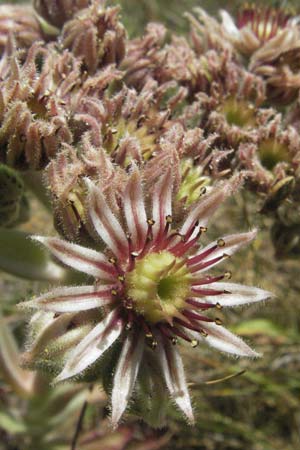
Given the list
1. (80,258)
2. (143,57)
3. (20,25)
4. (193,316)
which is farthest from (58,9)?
(193,316)

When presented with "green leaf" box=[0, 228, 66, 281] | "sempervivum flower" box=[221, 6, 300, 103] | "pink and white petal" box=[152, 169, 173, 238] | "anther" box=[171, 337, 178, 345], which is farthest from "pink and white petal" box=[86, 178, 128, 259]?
"sempervivum flower" box=[221, 6, 300, 103]

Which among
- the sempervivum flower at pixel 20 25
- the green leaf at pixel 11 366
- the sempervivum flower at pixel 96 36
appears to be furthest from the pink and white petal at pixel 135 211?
the green leaf at pixel 11 366

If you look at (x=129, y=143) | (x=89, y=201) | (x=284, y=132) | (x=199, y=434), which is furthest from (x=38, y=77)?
(x=199, y=434)

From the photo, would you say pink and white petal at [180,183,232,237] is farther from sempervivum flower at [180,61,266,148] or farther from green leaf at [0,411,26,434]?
green leaf at [0,411,26,434]

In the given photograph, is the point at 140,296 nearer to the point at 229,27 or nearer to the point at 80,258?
the point at 80,258

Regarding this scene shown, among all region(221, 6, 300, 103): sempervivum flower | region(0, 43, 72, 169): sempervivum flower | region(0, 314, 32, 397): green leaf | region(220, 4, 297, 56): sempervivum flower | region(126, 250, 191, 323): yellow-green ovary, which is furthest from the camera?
region(0, 314, 32, 397): green leaf

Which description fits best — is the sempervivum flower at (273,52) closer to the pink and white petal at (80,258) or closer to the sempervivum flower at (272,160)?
the sempervivum flower at (272,160)

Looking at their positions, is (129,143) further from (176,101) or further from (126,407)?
(126,407)
